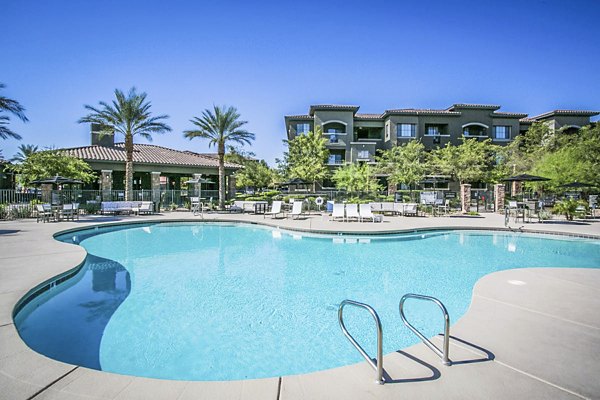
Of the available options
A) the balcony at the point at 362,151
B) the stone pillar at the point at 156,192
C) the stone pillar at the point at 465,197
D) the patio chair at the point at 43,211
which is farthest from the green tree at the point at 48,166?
the stone pillar at the point at 465,197

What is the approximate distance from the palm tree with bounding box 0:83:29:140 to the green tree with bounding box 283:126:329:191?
21.6m

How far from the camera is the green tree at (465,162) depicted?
31844mm

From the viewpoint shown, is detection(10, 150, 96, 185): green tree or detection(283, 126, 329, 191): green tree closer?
detection(10, 150, 96, 185): green tree

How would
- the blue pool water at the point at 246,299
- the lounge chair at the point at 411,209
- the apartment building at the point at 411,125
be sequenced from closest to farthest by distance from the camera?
the blue pool water at the point at 246,299
the lounge chair at the point at 411,209
the apartment building at the point at 411,125

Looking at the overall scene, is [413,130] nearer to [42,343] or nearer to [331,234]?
[331,234]

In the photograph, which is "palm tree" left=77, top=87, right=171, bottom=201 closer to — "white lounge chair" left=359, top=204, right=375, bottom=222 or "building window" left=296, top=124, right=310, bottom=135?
"white lounge chair" left=359, top=204, right=375, bottom=222

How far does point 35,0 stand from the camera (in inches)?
404

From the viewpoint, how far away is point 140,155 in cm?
2758

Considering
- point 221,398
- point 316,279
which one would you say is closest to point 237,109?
point 316,279

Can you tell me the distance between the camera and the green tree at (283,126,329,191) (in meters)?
31.8

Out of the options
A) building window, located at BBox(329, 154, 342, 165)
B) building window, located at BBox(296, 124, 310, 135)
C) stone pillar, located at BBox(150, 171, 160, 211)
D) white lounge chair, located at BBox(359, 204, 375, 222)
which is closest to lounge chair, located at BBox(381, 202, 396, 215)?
white lounge chair, located at BBox(359, 204, 375, 222)

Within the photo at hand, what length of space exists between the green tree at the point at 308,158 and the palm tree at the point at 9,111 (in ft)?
71.0

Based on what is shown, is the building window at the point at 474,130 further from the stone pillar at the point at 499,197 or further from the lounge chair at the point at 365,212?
the lounge chair at the point at 365,212

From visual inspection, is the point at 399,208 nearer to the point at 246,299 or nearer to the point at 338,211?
the point at 338,211
